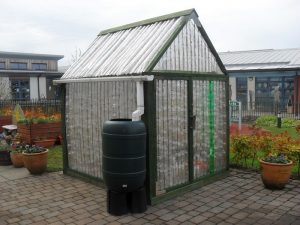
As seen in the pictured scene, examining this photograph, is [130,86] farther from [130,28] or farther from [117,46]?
[130,28]

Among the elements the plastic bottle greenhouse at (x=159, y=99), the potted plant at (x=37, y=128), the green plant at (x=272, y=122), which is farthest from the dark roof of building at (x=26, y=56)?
the plastic bottle greenhouse at (x=159, y=99)

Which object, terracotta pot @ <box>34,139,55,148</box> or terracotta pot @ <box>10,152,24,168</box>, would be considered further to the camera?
terracotta pot @ <box>34,139,55,148</box>

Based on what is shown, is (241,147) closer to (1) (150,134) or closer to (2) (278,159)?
(2) (278,159)

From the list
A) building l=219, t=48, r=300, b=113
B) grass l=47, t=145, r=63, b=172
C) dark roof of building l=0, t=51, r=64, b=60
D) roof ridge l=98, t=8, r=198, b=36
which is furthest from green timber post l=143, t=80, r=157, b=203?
dark roof of building l=0, t=51, r=64, b=60

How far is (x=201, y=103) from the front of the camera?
6996mm

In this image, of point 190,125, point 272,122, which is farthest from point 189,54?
point 272,122

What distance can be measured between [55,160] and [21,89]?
2643cm

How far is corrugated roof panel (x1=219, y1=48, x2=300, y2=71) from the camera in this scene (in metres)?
24.2

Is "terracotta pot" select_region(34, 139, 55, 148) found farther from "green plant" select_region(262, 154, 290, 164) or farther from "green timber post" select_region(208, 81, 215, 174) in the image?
"green plant" select_region(262, 154, 290, 164)

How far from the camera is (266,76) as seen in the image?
81.7 ft

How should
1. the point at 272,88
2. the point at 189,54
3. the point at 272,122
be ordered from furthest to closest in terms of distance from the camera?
the point at 272,88, the point at 272,122, the point at 189,54

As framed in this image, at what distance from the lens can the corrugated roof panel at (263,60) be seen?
2423 centimetres

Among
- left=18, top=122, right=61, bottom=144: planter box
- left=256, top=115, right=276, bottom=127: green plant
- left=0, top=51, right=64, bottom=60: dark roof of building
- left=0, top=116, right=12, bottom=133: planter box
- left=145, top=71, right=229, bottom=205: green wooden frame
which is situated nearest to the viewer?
left=145, top=71, right=229, bottom=205: green wooden frame

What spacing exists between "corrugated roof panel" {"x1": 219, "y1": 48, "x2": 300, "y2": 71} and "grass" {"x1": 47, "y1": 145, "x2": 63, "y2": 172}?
17.5 metres
